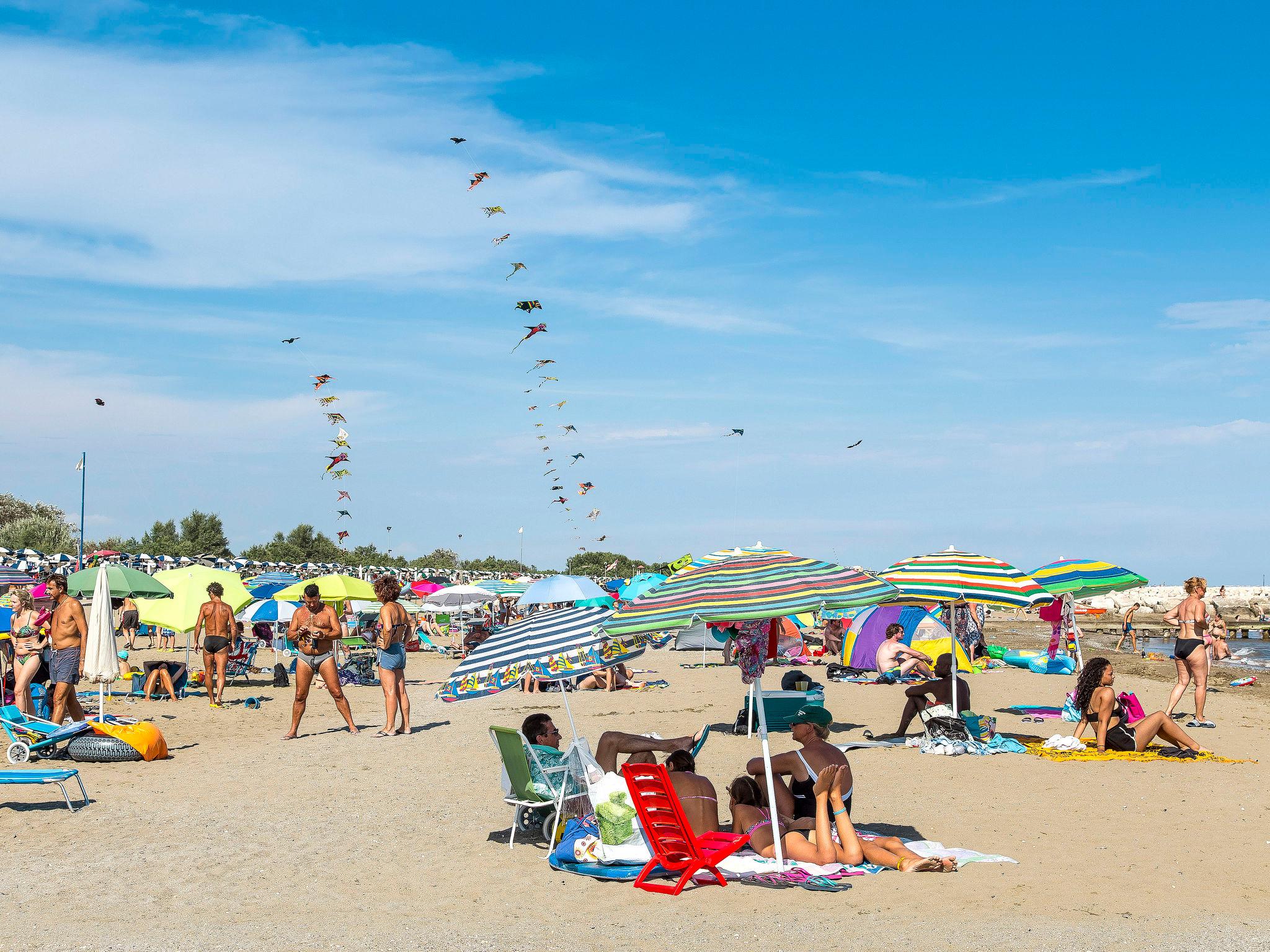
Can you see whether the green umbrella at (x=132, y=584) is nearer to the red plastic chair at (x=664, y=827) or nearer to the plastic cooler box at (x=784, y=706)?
the plastic cooler box at (x=784, y=706)

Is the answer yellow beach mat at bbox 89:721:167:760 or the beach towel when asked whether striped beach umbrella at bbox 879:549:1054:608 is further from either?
yellow beach mat at bbox 89:721:167:760

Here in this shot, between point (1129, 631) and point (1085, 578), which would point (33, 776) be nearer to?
point (1085, 578)

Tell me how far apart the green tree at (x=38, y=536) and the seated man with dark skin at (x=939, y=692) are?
62.4m

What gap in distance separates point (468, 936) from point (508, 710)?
33.6 feet

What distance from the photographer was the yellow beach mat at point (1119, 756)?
33.9 feet

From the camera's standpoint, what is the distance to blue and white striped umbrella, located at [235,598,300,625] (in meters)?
18.6

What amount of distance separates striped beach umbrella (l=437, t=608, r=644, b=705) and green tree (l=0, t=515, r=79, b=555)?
63888 mm

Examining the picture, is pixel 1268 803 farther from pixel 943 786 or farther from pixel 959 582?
pixel 959 582

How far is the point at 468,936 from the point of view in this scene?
17.7 ft

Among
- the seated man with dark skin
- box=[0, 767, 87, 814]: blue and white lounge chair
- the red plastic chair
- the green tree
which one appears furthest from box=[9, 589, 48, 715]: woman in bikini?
the green tree

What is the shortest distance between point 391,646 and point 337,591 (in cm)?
609

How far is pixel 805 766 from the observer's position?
6.70 m

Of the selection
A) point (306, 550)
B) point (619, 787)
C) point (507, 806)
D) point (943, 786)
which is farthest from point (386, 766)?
point (306, 550)

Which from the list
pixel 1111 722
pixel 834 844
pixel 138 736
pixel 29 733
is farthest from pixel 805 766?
pixel 29 733
